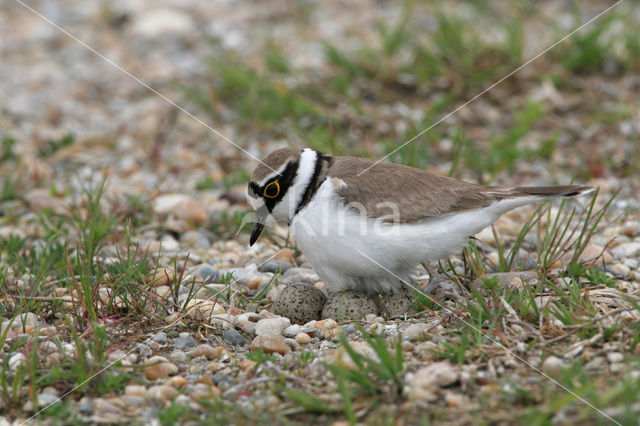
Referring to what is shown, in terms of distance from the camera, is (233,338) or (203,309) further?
(203,309)

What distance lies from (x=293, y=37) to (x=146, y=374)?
7.02m

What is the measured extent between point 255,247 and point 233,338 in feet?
5.21

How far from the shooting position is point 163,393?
11.3 ft

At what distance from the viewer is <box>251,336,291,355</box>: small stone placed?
382 centimetres

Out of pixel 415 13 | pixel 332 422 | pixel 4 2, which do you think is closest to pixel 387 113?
pixel 415 13

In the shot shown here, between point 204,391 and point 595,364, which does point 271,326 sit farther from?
point 595,364

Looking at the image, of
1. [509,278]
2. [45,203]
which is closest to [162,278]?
[45,203]

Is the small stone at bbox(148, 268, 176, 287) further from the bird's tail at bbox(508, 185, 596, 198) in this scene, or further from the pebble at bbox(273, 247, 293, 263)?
the bird's tail at bbox(508, 185, 596, 198)

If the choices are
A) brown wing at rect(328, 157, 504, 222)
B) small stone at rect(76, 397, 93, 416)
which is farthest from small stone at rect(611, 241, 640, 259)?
small stone at rect(76, 397, 93, 416)

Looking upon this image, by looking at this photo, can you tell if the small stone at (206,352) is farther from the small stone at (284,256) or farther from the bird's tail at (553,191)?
the bird's tail at (553,191)

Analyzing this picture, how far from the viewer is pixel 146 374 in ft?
11.9

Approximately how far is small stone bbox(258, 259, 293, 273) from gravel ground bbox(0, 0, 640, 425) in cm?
1

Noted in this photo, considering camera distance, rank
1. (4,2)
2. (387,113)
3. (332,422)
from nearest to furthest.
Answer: (332,422) < (387,113) < (4,2)

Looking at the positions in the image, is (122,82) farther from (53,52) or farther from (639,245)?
(639,245)
